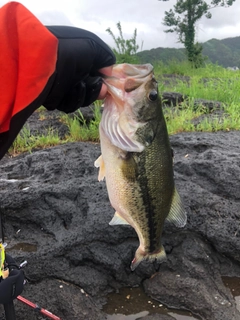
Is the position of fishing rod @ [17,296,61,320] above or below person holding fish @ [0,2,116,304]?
below

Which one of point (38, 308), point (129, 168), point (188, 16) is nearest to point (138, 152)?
point (129, 168)

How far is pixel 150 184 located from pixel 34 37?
106 cm

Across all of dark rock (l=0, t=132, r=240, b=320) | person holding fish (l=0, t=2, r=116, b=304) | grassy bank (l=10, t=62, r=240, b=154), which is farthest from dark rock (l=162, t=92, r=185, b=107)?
person holding fish (l=0, t=2, r=116, b=304)

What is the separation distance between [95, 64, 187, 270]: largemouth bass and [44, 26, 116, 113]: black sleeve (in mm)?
85

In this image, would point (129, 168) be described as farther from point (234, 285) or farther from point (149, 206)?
point (234, 285)

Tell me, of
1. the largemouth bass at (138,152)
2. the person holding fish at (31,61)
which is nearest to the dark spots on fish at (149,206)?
the largemouth bass at (138,152)

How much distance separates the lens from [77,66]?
1.83m

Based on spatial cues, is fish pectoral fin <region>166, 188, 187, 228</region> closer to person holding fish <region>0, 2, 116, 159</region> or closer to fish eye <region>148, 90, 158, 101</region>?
fish eye <region>148, 90, 158, 101</region>

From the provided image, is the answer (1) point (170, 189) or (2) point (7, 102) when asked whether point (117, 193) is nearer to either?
(1) point (170, 189)

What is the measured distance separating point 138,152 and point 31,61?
0.79 metres

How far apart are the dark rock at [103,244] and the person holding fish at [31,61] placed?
144 centimetres

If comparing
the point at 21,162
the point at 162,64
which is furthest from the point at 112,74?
the point at 162,64

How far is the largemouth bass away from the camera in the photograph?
1.97m

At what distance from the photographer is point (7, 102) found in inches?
63.1
